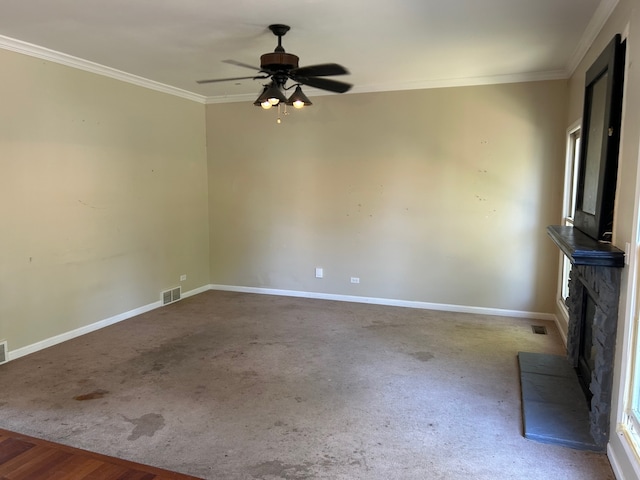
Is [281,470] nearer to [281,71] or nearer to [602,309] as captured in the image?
[602,309]

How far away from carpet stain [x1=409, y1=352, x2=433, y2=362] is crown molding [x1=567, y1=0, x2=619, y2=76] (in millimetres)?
2792

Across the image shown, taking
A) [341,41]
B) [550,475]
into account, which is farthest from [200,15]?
[550,475]

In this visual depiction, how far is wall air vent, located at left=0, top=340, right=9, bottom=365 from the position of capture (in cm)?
Result: 353

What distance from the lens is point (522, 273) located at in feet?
15.7

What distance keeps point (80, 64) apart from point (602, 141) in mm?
4345

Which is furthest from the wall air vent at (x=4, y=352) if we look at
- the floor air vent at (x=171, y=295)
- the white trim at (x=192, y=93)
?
the white trim at (x=192, y=93)

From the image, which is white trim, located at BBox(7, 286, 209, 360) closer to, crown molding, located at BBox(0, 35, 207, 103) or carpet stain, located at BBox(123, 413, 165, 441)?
carpet stain, located at BBox(123, 413, 165, 441)

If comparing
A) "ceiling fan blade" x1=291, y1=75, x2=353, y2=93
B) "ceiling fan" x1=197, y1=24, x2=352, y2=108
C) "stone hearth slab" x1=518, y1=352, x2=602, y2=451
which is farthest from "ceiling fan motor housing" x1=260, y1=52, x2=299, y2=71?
"stone hearth slab" x1=518, y1=352, x2=602, y2=451

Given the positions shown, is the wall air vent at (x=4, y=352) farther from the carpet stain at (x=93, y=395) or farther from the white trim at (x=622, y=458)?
the white trim at (x=622, y=458)

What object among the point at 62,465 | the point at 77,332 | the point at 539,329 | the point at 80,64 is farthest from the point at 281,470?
the point at 80,64

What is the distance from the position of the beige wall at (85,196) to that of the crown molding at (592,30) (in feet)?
14.1

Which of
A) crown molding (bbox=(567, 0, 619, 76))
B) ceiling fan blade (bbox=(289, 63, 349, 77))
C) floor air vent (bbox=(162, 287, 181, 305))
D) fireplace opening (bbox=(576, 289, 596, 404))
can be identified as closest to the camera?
crown molding (bbox=(567, 0, 619, 76))

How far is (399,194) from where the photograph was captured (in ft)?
16.9

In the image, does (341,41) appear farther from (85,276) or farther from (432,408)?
(85,276)
